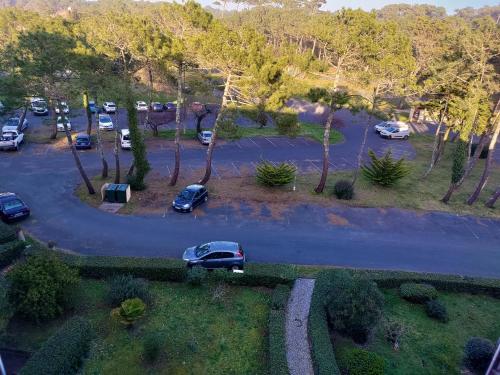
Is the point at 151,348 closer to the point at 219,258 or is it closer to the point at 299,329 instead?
the point at 299,329

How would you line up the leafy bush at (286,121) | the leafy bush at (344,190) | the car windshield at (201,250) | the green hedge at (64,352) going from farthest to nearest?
1. the leafy bush at (344,190)
2. the leafy bush at (286,121)
3. the car windshield at (201,250)
4. the green hedge at (64,352)

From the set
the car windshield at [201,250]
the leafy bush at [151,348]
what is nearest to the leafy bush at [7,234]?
the car windshield at [201,250]

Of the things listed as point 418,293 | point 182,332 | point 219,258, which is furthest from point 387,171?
point 182,332

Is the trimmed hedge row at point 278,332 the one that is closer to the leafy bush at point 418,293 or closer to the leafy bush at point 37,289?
the leafy bush at point 418,293

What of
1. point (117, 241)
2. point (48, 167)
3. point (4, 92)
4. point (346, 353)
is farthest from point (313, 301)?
point (48, 167)

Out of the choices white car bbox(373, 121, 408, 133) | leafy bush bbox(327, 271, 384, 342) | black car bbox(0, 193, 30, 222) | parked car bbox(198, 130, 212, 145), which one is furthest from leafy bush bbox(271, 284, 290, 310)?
white car bbox(373, 121, 408, 133)

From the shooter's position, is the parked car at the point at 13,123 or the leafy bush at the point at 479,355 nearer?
the leafy bush at the point at 479,355

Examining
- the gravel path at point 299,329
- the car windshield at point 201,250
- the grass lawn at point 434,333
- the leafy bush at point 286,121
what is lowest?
the grass lawn at point 434,333

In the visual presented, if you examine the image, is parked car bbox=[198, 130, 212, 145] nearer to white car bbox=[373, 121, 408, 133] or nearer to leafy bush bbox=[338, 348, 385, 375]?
white car bbox=[373, 121, 408, 133]

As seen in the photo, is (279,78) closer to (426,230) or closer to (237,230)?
(237,230)
